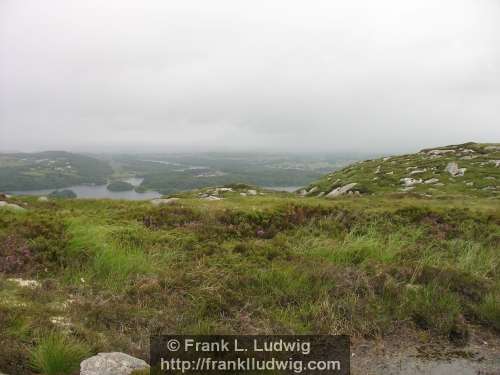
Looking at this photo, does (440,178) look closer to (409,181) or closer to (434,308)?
(409,181)

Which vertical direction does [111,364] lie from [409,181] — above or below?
below

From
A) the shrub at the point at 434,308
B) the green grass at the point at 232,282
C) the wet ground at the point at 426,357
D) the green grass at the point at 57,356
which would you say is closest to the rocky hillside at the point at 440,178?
the green grass at the point at 232,282

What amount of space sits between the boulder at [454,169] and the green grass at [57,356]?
42.5 metres

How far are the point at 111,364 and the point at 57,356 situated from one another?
2.64 feet

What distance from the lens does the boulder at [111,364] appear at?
452cm

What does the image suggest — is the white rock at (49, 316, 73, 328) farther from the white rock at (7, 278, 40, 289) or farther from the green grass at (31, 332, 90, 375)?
the white rock at (7, 278, 40, 289)

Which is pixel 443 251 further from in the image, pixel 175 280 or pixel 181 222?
pixel 181 222

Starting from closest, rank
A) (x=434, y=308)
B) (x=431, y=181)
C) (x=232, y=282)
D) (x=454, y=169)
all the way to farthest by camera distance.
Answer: (x=434, y=308) → (x=232, y=282) → (x=431, y=181) → (x=454, y=169)

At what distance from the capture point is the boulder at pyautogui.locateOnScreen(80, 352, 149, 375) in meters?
4.52

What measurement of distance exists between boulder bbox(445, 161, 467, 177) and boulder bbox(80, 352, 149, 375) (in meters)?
41.9

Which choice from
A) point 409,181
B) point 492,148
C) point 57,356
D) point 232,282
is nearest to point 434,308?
point 232,282

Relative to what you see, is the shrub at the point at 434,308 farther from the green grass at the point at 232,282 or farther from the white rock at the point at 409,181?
the white rock at the point at 409,181

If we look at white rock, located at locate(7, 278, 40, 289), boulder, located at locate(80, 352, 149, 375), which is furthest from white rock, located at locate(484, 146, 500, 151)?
white rock, located at locate(7, 278, 40, 289)

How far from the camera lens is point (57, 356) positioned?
4625mm
